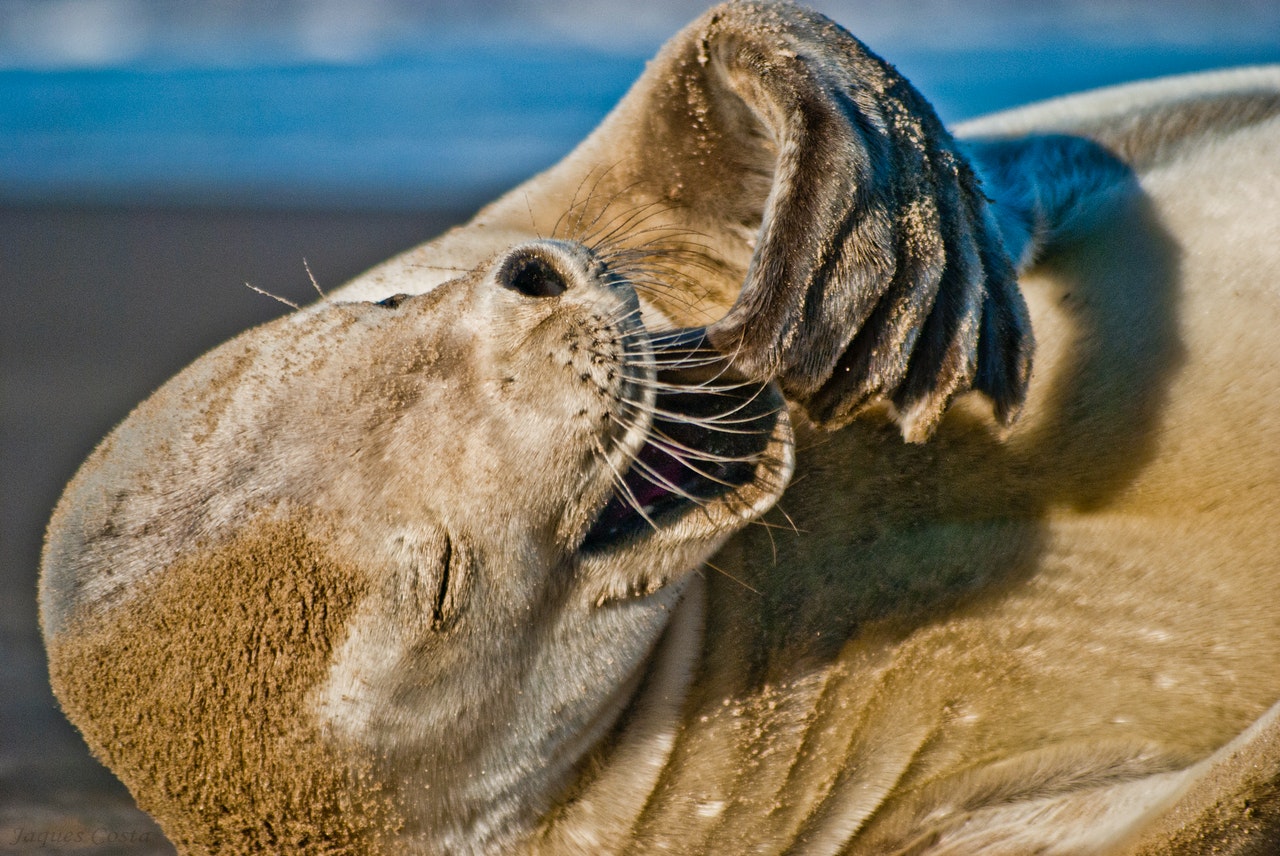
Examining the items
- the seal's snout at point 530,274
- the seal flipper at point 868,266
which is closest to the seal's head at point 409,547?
the seal's snout at point 530,274

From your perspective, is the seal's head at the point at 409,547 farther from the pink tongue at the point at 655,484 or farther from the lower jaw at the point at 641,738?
the lower jaw at the point at 641,738

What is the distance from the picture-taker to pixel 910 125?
2.55 meters

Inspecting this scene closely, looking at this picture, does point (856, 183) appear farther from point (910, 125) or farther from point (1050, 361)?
point (1050, 361)

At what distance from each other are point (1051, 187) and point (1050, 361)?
1.45ft

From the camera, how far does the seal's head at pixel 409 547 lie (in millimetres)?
2348

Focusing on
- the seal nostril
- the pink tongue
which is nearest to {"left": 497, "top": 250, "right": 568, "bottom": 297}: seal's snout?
the seal nostril

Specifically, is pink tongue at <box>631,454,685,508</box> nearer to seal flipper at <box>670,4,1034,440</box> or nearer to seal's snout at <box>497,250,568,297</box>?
seal flipper at <box>670,4,1034,440</box>

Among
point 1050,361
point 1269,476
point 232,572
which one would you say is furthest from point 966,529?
point 232,572

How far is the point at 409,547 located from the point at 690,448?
0.56m

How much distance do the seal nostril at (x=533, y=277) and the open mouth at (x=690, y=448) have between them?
9.2 inches

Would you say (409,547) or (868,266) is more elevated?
(868,266)

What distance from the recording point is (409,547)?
2348 mm

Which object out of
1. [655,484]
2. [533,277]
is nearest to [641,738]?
[655,484]

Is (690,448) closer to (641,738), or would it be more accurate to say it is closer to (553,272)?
(553,272)
